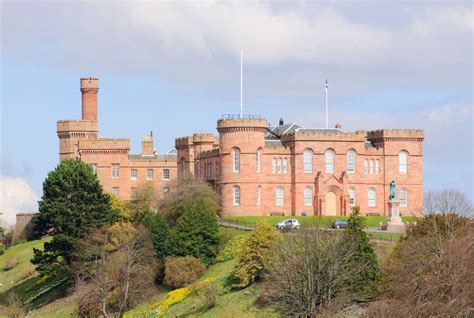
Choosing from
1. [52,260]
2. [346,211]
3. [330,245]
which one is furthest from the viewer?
[346,211]

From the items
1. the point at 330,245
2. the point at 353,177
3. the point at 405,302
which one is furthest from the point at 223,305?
the point at 353,177

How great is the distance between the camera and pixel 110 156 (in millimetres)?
103562

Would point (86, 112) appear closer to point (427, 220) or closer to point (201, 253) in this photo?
point (201, 253)

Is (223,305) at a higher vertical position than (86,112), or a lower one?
lower

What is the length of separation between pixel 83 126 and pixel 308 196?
28.1m

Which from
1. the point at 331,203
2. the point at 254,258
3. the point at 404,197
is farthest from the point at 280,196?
the point at 254,258

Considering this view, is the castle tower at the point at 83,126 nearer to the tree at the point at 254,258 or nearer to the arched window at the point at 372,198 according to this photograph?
the arched window at the point at 372,198

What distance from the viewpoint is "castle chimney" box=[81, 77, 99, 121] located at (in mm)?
110000

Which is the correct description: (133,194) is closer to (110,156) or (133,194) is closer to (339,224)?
(110,156)

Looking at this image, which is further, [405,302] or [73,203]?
[73,203]

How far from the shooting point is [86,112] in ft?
362

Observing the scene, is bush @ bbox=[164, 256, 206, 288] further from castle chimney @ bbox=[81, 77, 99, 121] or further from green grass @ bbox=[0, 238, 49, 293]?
castle chimney @ bbox=[81, 77, 99, 121]

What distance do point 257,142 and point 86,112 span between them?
27.3m

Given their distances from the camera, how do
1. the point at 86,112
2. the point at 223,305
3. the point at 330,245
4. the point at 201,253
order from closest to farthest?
1. the point at 330,245
2. the point at 223,305
3. the point at 201,253
4. the point at 86,112
